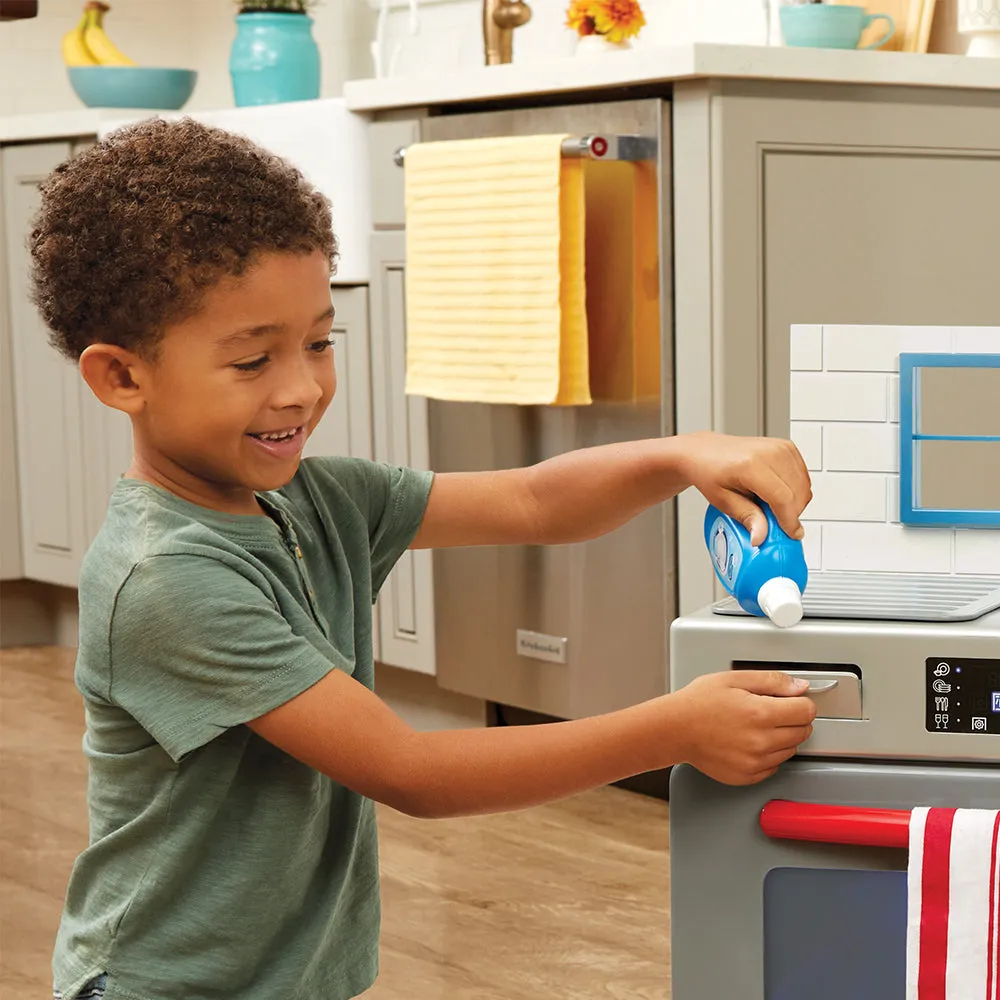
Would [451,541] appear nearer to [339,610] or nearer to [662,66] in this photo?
[339,610]

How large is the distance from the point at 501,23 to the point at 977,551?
5.55 feet

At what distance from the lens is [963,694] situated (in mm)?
851

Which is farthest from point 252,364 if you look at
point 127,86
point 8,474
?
point 8,474

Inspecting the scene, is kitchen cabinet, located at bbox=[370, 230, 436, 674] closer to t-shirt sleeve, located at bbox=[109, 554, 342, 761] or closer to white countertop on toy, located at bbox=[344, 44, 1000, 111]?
white countertop on toy, located at bbox=[344, 44, 1000, 111]

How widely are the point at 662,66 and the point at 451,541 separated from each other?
1028 millimetres

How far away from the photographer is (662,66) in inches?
78.7

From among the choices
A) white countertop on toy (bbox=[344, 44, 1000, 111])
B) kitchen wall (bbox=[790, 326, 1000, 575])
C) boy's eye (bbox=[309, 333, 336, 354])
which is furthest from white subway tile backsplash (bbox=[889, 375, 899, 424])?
white countertop on toy (bbox=[344, 44, 1000, 111])

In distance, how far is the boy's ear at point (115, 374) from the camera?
3.13ft

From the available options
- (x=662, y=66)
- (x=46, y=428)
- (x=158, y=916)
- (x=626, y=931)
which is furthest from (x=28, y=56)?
(x=158, y=916)

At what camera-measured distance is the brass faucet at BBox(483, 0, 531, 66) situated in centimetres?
253

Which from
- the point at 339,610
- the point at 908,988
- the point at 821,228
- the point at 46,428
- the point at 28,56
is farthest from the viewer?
the point at 28,56

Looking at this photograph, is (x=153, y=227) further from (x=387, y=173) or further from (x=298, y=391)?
(x=387, y=173)

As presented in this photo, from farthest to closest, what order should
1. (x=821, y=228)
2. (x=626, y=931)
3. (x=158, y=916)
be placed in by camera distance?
(x=821, y=228)
(x=626, y=931)
(x=158, y=916)

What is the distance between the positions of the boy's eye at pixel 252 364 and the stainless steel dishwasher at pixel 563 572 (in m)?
1.21
